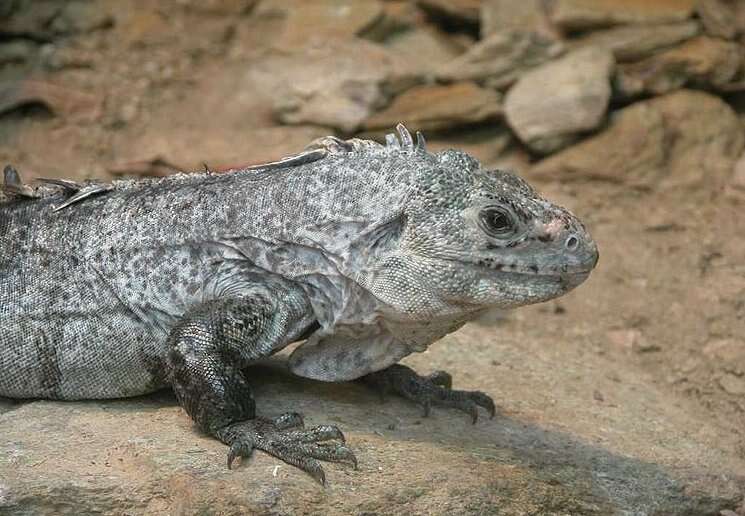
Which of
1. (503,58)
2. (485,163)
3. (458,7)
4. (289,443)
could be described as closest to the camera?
(289,443)

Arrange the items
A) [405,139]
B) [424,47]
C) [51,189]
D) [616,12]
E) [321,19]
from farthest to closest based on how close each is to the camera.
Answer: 1. [321,19]
2. [424,47]
3. [616,12]
4. [51,189]
5. [405,139]

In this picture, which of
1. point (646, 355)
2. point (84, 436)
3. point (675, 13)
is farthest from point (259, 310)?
point (675, 13)

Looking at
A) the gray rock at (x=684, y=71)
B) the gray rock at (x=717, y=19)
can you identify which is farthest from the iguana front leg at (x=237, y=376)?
the gray rock at (x=717, y=19)

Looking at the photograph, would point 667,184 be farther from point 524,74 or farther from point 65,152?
point 65,152

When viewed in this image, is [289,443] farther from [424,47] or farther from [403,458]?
[424,47]

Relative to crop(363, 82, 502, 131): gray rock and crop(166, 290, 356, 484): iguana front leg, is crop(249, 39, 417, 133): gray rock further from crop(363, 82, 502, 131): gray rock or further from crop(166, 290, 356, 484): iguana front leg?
crop(166, 290, 356, 484): iguana front leg

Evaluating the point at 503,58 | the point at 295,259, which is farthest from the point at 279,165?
the point at 503,58

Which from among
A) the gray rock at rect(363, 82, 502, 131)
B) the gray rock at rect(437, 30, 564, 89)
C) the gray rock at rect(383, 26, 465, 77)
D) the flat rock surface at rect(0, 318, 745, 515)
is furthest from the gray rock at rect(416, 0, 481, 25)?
the flat rock surface at rect(0, 318, 745, 515)

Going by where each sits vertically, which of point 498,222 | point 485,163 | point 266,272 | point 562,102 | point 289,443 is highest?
point 498,222
